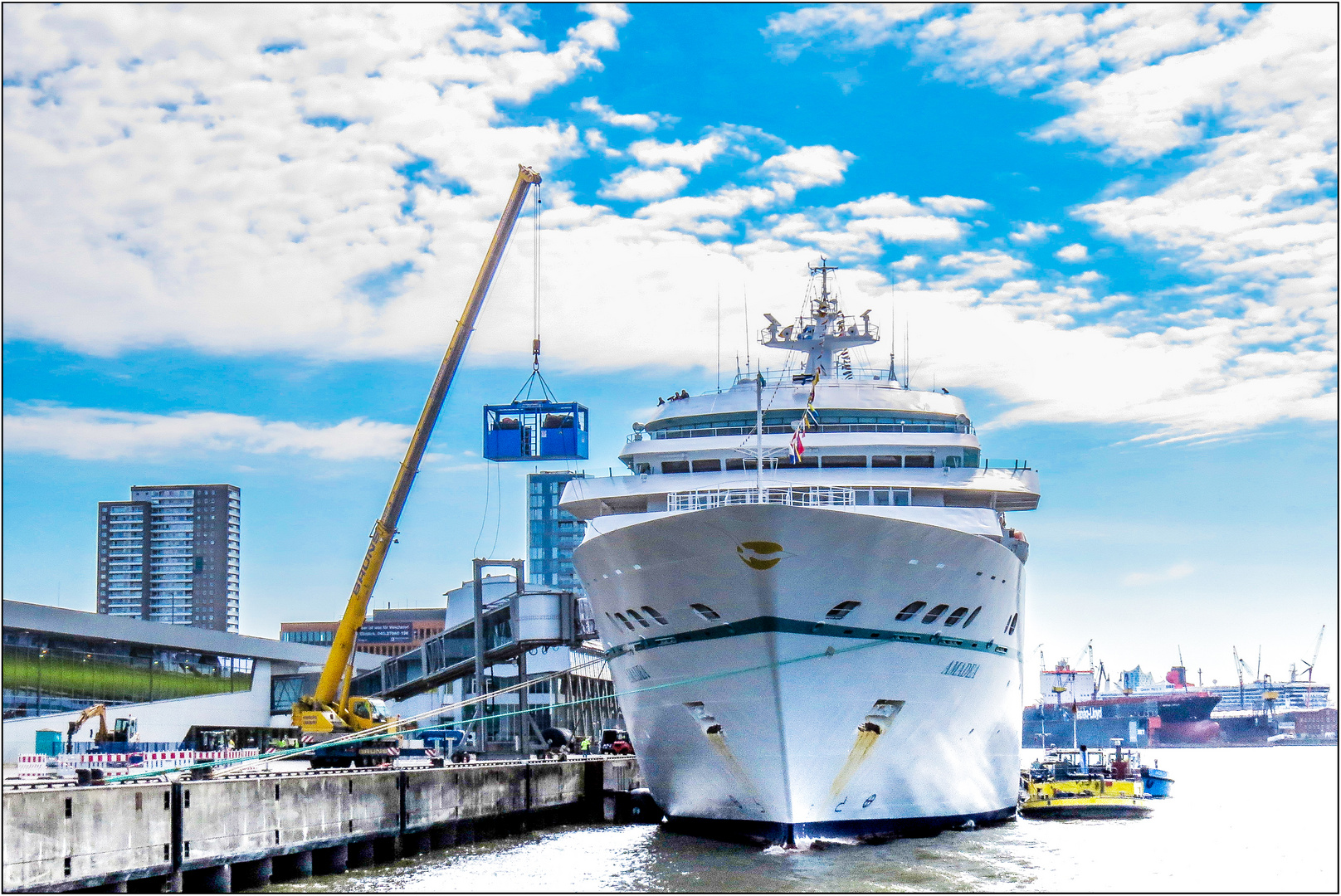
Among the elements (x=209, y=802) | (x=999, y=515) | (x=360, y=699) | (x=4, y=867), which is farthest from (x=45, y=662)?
(x=999, y=515)

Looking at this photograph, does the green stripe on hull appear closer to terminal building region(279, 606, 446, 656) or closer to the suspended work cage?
the suspended work cage

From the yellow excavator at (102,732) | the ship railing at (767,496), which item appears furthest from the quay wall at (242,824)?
the yellow excavator at (102,732)

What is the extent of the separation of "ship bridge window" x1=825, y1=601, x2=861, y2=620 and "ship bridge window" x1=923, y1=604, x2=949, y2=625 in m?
1.71

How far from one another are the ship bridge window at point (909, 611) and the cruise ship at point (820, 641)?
0.12 feet

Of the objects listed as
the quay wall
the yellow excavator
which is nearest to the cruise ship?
the quay wall

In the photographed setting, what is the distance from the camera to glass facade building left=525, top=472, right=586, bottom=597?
18612 cm

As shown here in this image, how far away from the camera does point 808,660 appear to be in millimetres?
25359

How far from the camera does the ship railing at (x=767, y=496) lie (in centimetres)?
3020

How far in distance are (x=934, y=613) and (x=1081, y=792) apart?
16596 mm

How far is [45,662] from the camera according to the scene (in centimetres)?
4559

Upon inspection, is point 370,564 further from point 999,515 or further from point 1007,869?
point 1007,869

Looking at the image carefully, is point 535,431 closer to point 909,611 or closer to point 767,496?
point 767,496

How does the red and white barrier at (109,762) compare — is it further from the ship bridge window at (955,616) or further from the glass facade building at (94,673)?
the ship bridge window at (955,616)

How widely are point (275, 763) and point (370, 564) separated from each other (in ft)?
26.0
